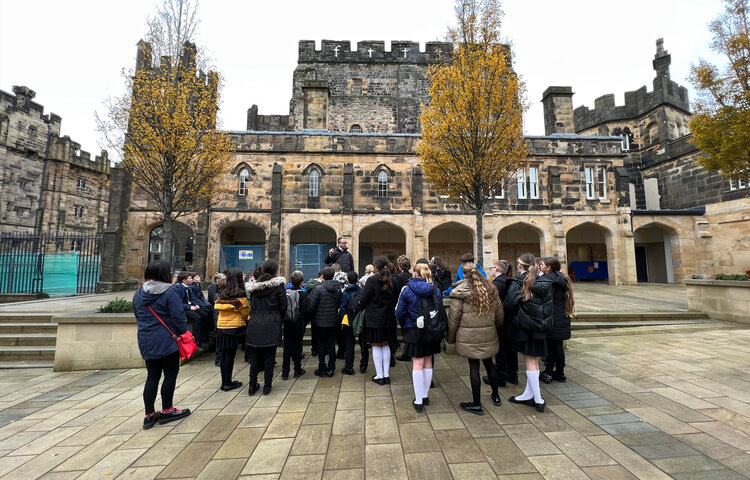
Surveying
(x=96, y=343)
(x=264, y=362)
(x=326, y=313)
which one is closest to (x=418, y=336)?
(x=326, y=313)

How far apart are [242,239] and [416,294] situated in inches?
707

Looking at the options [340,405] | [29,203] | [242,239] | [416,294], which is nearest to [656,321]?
[416,294]

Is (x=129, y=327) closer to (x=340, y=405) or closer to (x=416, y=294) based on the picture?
(x=340, y=405)

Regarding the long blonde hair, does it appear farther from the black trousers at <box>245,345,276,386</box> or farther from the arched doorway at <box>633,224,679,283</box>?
the arched doorway at <box>633,224,679,283</box>

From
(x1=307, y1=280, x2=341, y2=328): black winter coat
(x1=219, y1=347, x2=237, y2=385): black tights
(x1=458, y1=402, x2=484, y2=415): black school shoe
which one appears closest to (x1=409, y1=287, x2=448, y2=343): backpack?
(x1=458, y1=402, x2=484, y2=415): black school shoe

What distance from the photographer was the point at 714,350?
5930mm

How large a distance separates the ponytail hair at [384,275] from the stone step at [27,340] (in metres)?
7.84

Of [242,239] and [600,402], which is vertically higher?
[242,239]

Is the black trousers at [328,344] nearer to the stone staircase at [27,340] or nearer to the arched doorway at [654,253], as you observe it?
the stone staircase at [27,340]

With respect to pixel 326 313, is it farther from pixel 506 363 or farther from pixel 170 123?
pixel 170 123

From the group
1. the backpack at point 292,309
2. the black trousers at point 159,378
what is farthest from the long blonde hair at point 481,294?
the black trousers at point 159,378

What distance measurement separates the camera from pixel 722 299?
841 centimetres

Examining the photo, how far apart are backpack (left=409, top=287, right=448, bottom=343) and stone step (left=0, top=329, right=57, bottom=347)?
8503 millimetres

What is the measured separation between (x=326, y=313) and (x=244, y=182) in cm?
1419
